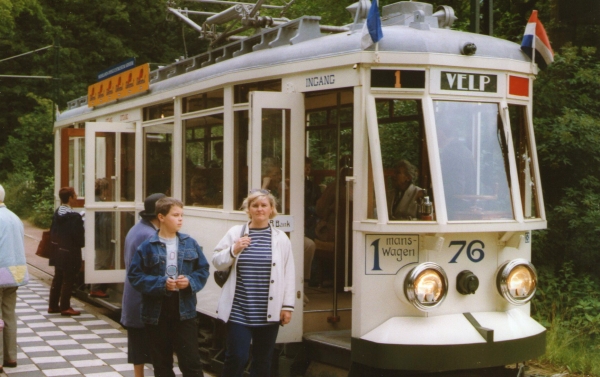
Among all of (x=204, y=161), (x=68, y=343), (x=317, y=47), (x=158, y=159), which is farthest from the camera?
(x=158, y=159)

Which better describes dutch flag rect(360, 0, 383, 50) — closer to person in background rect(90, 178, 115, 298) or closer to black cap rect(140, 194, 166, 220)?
black cap rect(140, 194, 166, 220)

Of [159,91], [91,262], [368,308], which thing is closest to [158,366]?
[368,308]

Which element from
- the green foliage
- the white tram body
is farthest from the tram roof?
the green foliage

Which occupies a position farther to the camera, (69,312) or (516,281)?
(69,312)

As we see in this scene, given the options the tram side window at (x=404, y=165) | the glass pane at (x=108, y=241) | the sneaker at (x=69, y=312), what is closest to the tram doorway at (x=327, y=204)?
the tram side window at (x=404, y=165)

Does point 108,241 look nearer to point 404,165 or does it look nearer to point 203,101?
point 203,101

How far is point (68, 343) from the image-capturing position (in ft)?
31.6

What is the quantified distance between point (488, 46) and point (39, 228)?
24291 mm

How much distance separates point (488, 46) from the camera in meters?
6.86

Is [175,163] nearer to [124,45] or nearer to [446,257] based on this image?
[446,257]

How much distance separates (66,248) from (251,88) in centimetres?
496

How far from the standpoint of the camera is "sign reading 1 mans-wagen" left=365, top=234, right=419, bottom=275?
6.44 m

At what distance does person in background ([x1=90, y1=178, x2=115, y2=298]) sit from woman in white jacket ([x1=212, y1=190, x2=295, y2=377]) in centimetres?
568

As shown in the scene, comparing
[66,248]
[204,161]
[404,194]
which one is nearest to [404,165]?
[404,194]
